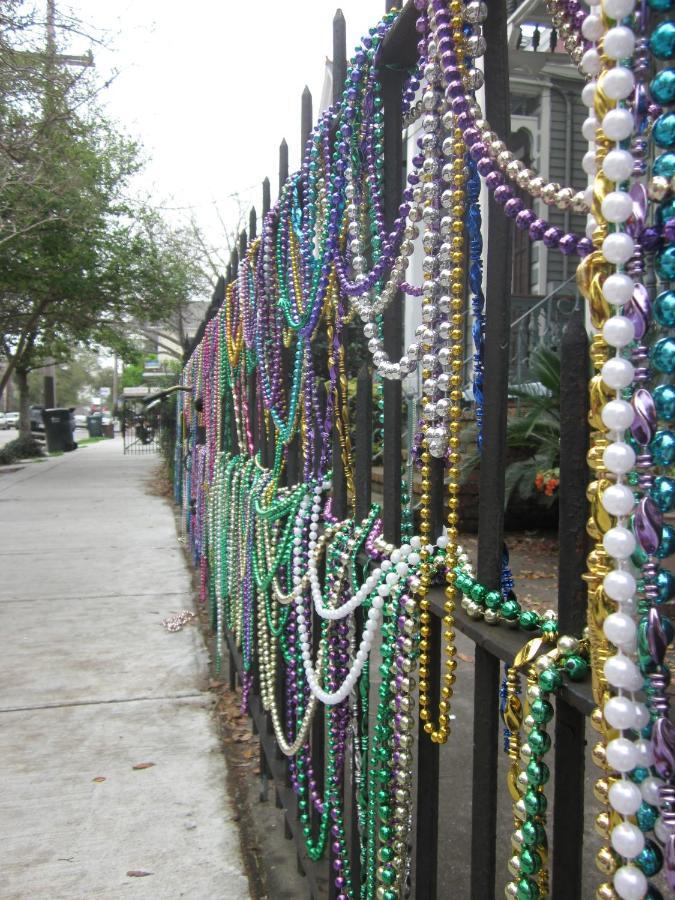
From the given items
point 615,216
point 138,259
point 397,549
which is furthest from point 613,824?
point 138,259

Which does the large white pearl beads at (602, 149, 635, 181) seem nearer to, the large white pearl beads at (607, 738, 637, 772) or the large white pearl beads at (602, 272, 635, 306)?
the large white pearl beads at (602, 272, 635, 306)

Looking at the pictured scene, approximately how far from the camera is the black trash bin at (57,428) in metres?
23.4

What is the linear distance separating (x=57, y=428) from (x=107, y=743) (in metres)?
22.1

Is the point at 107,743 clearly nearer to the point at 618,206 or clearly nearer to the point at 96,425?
the point at 618,206

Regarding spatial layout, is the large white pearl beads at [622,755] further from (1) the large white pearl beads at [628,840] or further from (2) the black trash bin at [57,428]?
(2) the black trash bin at [57,428]

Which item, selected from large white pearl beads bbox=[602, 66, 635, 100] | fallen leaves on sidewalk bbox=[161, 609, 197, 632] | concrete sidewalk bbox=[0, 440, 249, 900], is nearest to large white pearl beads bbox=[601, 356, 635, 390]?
large white pearl beads bbox=[602, 66, 635, 100]

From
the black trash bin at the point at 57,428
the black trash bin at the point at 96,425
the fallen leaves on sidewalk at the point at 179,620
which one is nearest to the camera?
the fallen leaves on sidewalk at the point at 179,620

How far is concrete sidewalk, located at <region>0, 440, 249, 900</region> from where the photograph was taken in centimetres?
223

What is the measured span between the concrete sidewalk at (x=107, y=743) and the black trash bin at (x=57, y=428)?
18215mm

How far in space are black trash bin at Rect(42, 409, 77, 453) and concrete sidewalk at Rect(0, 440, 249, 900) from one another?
59.8ft

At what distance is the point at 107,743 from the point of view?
303cm

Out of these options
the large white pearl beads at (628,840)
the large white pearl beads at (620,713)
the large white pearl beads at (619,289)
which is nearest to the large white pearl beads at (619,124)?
the large white pearl beads at (619,289)

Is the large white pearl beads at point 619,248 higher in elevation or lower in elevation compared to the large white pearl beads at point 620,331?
higher

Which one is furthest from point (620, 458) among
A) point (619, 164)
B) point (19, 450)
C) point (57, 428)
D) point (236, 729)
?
point (57, 428)
